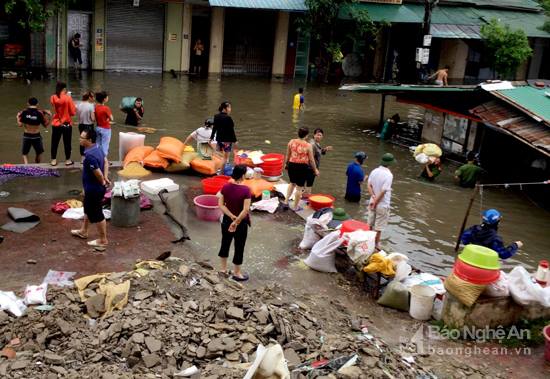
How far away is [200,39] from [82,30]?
566 centimetres

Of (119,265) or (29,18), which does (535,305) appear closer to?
(119,265)

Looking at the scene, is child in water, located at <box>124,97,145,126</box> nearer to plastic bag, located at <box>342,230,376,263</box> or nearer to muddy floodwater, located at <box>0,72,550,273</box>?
muddy floodwater, located at <box>0,72,550,273</box>

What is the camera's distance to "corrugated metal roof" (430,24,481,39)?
2947 cm

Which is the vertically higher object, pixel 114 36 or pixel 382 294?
pixel 114 36

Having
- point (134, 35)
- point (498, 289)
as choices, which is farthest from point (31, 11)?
point (498, 289)

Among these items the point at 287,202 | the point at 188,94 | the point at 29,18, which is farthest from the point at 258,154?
the point at 29,18

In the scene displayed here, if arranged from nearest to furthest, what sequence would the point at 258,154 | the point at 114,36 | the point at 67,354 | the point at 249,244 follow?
the point at 67,354 < the point at 249,244 < the point at 258,154 < the point at 114,36

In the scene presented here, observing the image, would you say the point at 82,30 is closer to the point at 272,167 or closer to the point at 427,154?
the point at 272,167

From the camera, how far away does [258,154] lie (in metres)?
13.8

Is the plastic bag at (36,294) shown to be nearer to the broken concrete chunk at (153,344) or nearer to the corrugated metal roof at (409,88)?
the broken concrete chunk at (153,344)

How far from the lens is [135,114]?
17312mm

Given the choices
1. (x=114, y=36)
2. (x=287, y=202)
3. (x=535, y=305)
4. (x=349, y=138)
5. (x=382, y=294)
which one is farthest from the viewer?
(x=114, y=36)

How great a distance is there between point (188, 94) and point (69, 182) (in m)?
11.9

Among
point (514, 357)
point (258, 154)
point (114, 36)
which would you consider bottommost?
point (514, 357)
